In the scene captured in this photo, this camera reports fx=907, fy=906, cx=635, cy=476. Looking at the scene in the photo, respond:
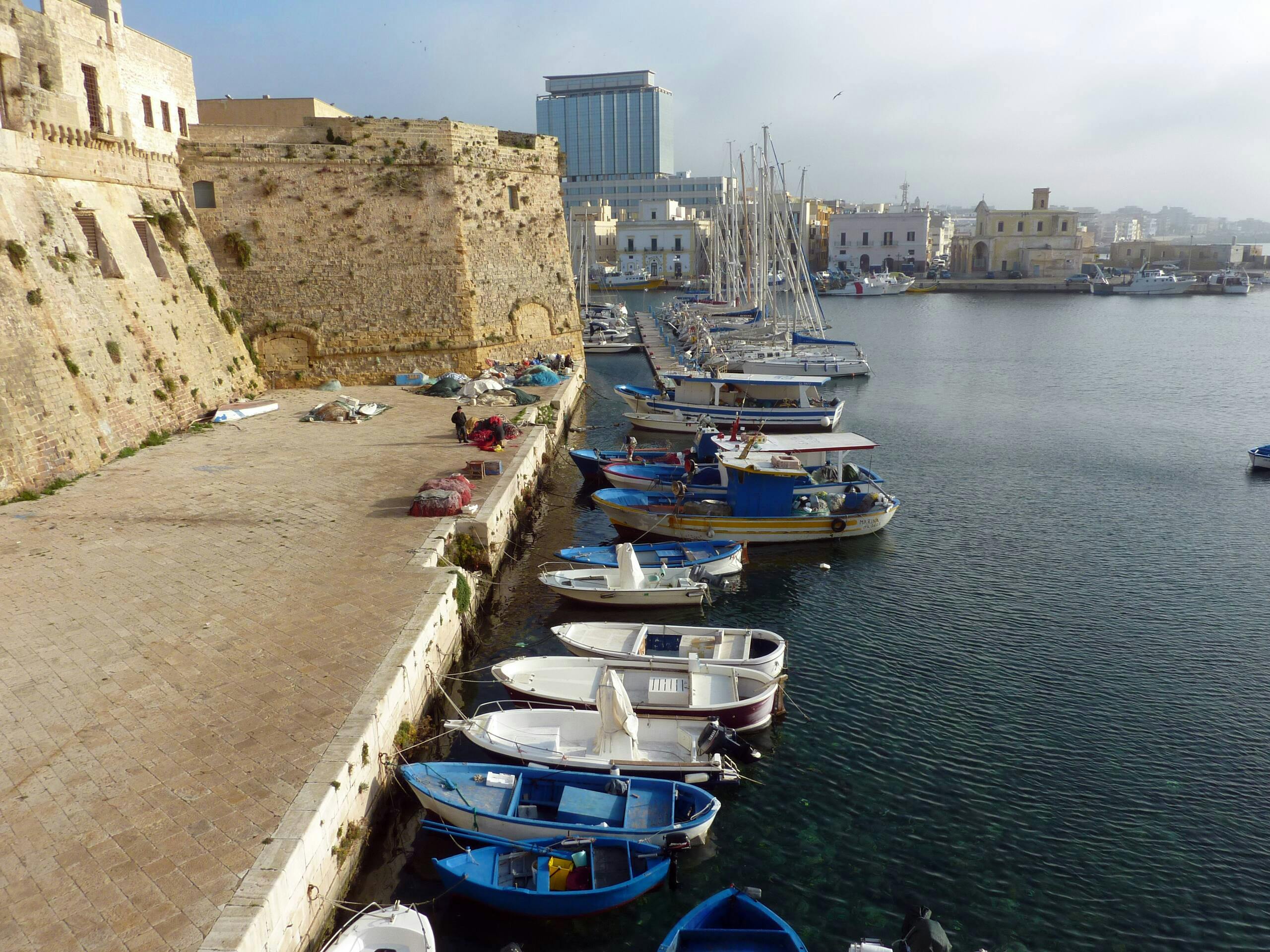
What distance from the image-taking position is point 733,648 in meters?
11.3

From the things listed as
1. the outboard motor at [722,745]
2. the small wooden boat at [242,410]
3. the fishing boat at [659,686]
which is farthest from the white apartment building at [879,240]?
the outboard motor at [722,745]

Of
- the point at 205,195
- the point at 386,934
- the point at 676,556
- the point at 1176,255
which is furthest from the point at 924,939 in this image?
the point at 1176,255

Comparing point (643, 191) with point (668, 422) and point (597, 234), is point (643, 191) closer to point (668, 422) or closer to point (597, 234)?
point (597, 234)

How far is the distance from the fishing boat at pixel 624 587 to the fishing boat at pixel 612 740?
376cm

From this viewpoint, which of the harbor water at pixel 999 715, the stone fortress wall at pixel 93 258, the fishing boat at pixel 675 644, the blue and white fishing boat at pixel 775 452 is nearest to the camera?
the harbor water at pixel 999 715

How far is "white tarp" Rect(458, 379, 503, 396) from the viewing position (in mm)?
23500

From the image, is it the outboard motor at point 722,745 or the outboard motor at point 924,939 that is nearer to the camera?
the outboard motor at point 924,939

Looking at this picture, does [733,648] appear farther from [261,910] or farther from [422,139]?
[422,139]

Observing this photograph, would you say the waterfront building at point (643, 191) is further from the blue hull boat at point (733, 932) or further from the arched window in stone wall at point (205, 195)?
the blue hull boat at point (733, 932)

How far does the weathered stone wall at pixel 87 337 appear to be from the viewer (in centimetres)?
1456

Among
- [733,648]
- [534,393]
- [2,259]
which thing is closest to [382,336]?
[534,393]

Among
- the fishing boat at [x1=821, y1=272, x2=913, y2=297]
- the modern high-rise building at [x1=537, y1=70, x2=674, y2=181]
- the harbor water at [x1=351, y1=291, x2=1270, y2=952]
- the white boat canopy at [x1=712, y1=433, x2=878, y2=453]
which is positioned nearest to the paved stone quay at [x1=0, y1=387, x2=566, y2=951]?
the harbor water at [x1=351, y1=291, x2=1270, y2=952]

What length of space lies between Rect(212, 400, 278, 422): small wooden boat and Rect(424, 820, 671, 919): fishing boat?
51.2 ft

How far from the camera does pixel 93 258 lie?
18.2 m
